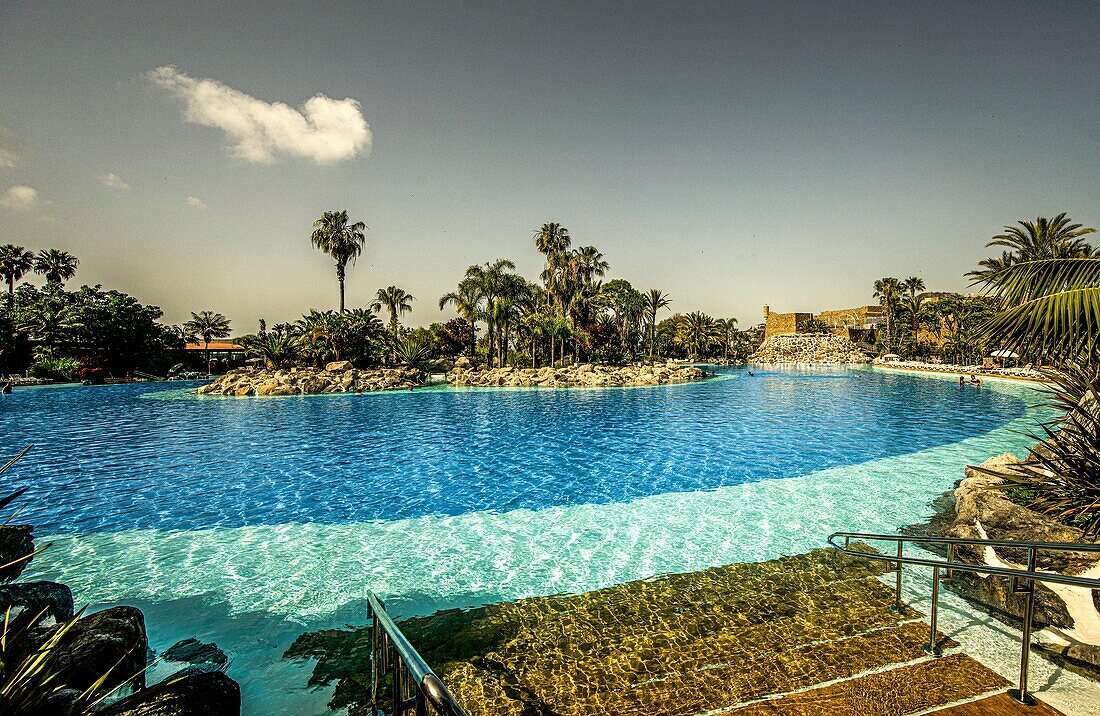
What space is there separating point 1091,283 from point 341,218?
57.5 m

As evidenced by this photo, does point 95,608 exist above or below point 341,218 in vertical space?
below

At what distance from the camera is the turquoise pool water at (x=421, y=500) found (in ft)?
24.0

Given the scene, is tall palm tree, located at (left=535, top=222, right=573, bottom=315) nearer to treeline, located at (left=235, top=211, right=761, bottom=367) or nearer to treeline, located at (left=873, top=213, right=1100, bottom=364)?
treeline, located at (left=235, top=211, right=761, bottom=367)

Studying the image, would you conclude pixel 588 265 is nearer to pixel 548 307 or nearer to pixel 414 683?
pixel 548 307

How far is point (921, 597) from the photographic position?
6.26 meters

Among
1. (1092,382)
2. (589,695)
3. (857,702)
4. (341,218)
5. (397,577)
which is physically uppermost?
(341,218)

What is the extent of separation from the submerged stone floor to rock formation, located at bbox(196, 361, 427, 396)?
115ft

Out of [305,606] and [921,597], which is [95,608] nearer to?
[305,606]

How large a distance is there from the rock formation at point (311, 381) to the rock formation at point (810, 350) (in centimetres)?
7616

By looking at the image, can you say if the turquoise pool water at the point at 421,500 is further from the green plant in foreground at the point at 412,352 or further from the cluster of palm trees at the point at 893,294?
the cluster of palm trees at the point at 893,294

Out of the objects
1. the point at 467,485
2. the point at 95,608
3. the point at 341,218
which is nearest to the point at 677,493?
the point at 467,485

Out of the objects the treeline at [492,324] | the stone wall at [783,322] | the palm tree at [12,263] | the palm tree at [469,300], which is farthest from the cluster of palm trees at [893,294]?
the palm tree at [12,263]

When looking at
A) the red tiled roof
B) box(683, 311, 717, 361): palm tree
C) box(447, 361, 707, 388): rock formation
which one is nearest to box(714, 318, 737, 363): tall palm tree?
box(683, 311, 717, 361): palm tree

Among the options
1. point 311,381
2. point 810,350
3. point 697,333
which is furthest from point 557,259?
point 810,350
